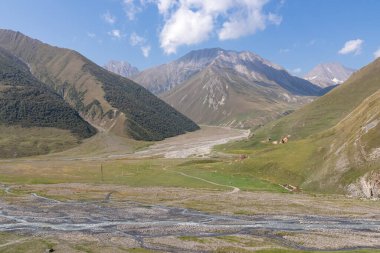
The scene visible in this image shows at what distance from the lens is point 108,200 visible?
371 feet

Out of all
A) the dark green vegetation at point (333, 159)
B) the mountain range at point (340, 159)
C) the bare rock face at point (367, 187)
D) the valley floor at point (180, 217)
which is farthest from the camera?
the dark green vegetation at point (333, 159)

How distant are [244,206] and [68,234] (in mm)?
47503

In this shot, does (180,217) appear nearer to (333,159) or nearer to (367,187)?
(367,187)

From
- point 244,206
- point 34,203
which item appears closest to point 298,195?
point 244,206

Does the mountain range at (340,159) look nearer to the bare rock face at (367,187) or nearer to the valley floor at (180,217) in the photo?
the bare rock face at (367,187)

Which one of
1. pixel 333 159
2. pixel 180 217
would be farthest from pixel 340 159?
pixel 180 217

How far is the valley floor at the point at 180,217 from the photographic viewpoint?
61906mm

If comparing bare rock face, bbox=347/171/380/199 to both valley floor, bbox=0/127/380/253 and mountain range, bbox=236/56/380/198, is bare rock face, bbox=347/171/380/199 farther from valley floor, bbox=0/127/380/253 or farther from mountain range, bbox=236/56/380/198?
valley floor, bbox=0/127/380/253

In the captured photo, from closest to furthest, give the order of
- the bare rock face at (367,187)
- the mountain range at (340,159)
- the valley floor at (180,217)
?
1. the valley floor at (180,217)
2. the bare rock face at (367,187)
3. the mountain range at (340,159)

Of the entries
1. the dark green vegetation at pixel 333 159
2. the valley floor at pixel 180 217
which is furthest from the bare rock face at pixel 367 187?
the valley floor at pixel 180 217

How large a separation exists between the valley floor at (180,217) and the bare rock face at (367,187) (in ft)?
14.4

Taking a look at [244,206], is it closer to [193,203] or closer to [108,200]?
[193,203]

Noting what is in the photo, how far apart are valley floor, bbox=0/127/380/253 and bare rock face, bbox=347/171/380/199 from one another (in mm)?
4386

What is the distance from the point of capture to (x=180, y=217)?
87.6 meters
